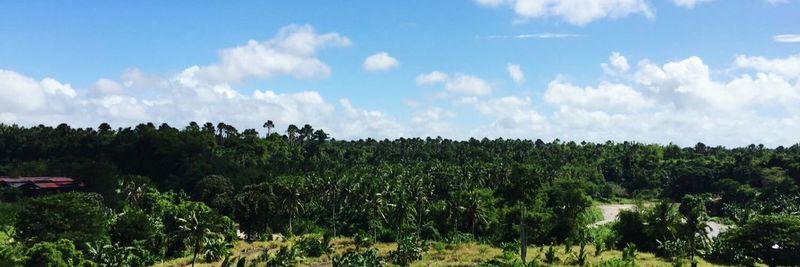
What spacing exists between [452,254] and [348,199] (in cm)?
3560

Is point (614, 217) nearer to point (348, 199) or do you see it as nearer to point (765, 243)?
point (765, 243)

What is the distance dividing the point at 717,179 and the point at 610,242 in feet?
297

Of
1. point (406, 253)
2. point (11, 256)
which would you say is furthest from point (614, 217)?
point (11, 256)

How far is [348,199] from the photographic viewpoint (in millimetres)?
113062

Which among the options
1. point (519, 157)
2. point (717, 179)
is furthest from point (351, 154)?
point (717, 179)

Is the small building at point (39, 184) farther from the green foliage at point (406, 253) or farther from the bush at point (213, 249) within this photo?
the green foliage at point (406, 253)

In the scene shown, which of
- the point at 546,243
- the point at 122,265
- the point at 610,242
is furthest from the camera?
the point at 546,243

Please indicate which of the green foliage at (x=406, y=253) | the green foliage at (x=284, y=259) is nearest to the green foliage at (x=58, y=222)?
the green foliage at (x=284, y=259)

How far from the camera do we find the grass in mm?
73688

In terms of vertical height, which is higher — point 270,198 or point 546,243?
point 270,198

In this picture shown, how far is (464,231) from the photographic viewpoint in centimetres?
10400

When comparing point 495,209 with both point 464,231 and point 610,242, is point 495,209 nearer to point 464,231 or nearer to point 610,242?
point 464,231

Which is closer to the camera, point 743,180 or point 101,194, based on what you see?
point 101,194

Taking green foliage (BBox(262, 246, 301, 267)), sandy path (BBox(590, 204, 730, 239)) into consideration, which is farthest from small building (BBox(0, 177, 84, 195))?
Answer: sandy path (BBox(590, 204, 730, 239))
